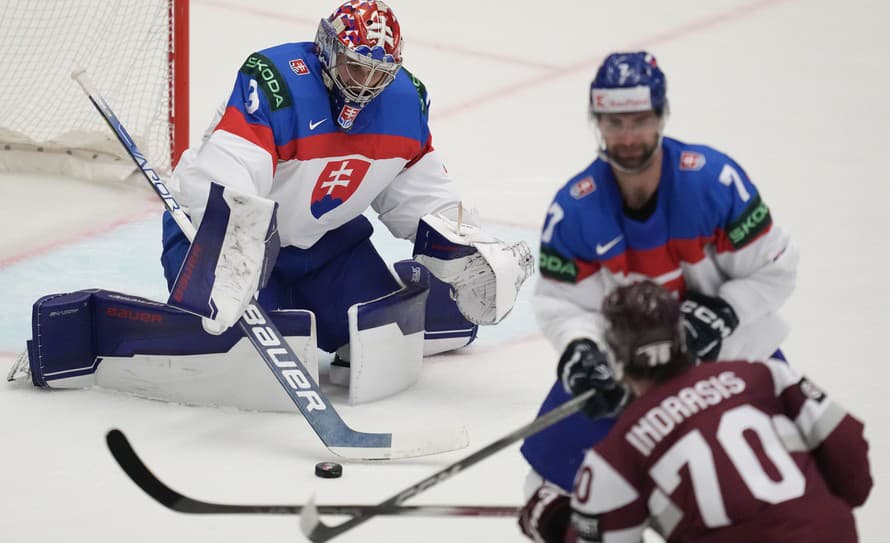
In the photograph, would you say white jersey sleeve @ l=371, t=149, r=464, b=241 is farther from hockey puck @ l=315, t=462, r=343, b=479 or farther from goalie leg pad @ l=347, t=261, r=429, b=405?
hockey puck @ l=315, t=462, r=343, b=479

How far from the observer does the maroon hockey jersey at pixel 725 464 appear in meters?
2.11

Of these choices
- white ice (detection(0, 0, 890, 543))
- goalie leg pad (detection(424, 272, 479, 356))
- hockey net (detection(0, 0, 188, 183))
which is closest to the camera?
white ice (detection(0, 0, 890, 543))

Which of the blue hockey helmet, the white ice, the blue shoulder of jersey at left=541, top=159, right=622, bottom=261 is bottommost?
the white ice

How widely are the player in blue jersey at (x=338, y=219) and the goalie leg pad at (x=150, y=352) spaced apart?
0.04ft

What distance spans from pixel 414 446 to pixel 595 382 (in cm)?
121

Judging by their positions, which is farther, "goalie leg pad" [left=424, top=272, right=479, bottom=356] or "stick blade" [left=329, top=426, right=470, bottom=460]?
"goalie leg pad" [left=424, top=272, right=479, bottom=356]

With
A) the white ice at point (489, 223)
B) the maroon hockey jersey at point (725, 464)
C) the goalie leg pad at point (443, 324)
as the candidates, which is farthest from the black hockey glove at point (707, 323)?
the goalie leg pad at point (443, 324)

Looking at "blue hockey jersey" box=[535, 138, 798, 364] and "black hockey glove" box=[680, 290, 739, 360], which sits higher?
"blue hockey jersey" box=[535, 138, 798, 364]

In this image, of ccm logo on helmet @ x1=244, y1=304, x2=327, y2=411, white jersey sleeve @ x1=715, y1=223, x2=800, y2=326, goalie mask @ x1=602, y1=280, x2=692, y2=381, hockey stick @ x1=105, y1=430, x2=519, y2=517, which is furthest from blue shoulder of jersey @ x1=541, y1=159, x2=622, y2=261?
ccm logo on helmet @ x1=244, y1=304, x2=327, y2=411

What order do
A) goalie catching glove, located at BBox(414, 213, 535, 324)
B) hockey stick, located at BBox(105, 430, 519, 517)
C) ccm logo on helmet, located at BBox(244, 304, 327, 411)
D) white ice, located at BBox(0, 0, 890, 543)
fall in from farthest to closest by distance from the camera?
goalie catching glove, located at BBox(414, 213, 535, 324), ccm logo on helmet, located at BBox(244, 304, 327, 411), white ice, located at BBox(0, 0, 890, 543), hockey stick, located at BBox(105, 430, 519, 517)

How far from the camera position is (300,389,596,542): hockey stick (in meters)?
2.51

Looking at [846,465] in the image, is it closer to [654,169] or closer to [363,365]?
[654,169]

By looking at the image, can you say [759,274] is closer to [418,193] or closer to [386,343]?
[386,343]

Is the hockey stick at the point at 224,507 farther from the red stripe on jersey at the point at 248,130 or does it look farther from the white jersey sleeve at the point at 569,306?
the red stripe on jersey at the point at 248,130
